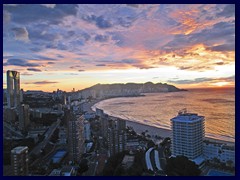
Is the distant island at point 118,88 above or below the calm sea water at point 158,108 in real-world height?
above

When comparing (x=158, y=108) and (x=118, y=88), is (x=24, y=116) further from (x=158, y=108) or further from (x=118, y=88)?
(x=158, y=108)

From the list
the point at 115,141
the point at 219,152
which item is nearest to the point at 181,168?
the point at 219,152

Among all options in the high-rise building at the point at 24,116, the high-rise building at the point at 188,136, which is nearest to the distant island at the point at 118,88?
the high-rise building at the point at 24,116

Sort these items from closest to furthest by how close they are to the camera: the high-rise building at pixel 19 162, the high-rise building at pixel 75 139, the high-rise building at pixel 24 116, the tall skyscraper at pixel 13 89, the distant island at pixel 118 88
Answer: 1. the high-rise building at pixel 19 162
2. the tall skyscraper at pixel 13 89
3. the high-rise building at pixel 75 139
4. the high-rise building at pixel 24 116
5. the distant island at pixel 118 88

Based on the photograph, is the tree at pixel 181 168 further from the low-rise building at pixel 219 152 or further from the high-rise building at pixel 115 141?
the high-rise building at pixel 115 141

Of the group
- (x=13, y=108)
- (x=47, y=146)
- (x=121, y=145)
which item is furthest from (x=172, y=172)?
(x=13, y=108)

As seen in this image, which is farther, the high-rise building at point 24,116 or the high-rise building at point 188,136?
the high-rise building at point 24,116

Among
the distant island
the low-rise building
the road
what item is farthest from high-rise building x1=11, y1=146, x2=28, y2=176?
the low-rise building
